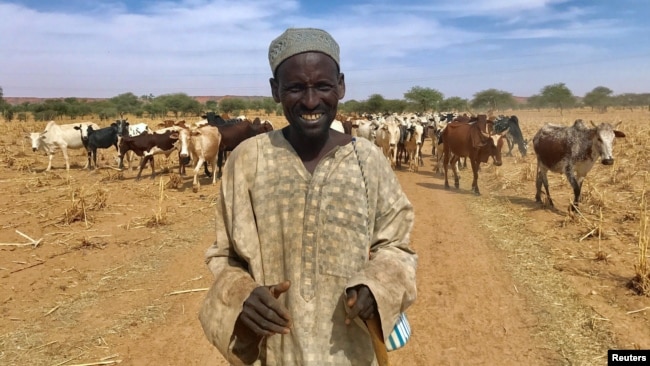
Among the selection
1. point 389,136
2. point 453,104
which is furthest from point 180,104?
point 389,136

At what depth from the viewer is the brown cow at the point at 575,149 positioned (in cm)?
877

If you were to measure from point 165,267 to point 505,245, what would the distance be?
18.1 ft

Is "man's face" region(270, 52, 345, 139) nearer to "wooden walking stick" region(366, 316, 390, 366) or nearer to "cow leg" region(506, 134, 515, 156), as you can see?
"wooden walking stick" region(366, 316, 390, 366)

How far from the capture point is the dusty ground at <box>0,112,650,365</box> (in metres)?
4.51

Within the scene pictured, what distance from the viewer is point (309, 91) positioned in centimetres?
168

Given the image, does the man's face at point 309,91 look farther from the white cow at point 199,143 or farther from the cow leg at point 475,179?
the white cow at point 199,143

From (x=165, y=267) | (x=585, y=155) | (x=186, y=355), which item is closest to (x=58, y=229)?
(x=165, y=267)

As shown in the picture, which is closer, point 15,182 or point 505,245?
point 505,245

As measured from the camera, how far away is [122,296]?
5793mm

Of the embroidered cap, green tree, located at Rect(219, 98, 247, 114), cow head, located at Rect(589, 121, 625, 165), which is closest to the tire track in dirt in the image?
cow head, located at Rect(589, 121, 625, 165)

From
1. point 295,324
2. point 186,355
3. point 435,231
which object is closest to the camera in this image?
point 295,324

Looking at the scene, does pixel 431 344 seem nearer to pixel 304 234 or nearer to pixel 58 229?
pixel 304 234

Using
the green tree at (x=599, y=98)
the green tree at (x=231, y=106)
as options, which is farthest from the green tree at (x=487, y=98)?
the green tree at (x=231, y=106)

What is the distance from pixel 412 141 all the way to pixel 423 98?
141 ft
